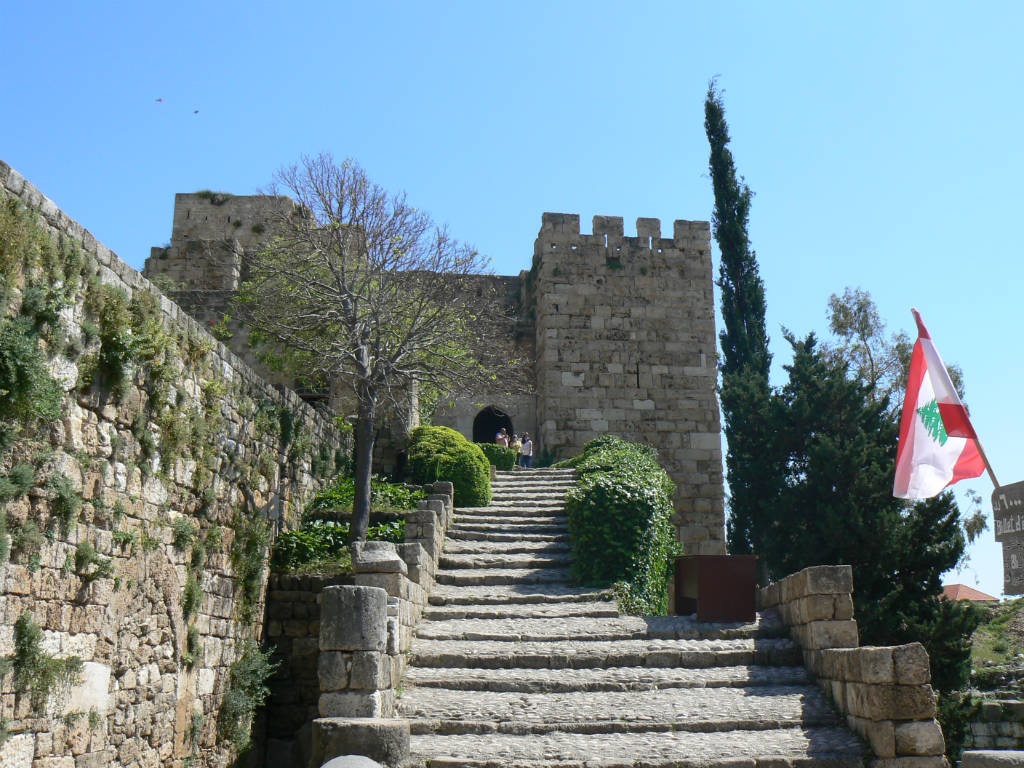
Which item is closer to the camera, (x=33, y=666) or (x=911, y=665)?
(x=33, y=666)

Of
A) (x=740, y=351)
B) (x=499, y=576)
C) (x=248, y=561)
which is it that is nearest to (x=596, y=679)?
(x=499, y=576)

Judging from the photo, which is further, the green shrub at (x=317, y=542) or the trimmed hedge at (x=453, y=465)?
the trimmed hedge at (x=453, y=465)

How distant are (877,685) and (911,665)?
287 millimetres

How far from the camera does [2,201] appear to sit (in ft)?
19.0

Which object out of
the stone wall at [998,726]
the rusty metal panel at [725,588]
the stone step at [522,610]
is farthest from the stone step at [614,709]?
the stone wall at [998,726]

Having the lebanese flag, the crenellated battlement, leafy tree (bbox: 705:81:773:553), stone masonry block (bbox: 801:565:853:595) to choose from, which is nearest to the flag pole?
the lebanese flag

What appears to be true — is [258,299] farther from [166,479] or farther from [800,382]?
[800,382]

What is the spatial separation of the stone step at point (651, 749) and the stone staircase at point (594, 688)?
1cm

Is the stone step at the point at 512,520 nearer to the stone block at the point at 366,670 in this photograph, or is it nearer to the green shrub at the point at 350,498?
the green shrub at the point at 350,498

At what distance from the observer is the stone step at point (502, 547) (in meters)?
12.2

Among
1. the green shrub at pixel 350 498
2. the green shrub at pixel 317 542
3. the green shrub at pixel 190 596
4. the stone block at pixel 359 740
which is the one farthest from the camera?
the green shrub at pixel 350 498

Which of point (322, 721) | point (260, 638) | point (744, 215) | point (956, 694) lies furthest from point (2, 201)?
point (744, 215)

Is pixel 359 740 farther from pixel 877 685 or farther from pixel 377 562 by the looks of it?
pixel 877 685

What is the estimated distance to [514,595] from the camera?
1063 centimetres
